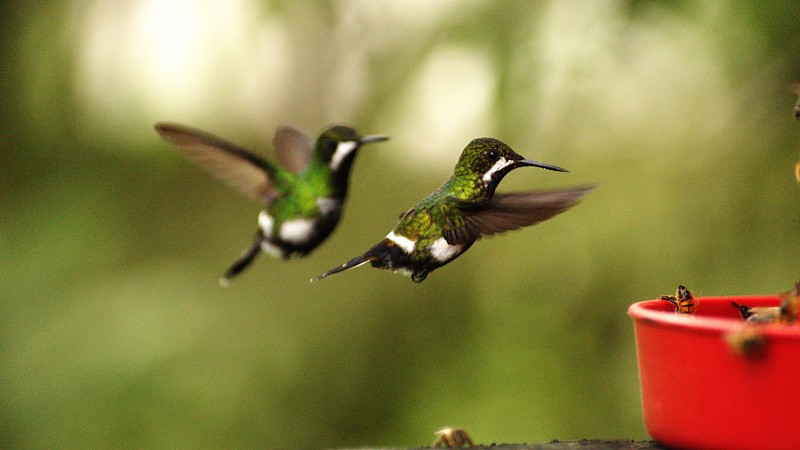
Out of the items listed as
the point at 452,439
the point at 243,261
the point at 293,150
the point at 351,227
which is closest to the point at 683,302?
the point at 452,439

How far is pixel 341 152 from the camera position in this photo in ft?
4.21

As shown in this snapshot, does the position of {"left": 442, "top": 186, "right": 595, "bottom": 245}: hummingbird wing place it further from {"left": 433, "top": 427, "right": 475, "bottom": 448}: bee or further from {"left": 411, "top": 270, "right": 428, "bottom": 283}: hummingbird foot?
{"left": 433, "top": 427, "right": 475, "bottom": 448}: bee

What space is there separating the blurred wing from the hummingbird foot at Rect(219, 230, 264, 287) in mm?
218

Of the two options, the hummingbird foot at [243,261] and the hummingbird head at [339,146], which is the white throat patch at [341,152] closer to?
the hummingbird head at [339,146]

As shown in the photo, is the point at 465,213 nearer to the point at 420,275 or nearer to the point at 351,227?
the point at 420,275

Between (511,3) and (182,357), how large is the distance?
65.1 inches

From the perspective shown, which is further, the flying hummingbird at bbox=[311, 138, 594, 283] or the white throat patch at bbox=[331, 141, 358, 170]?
the white throat patch at bbox=[331, 141, 358, 170]

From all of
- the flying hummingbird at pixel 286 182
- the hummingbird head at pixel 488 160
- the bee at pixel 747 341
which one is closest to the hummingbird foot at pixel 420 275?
the hummingbird head at pixel 488 160

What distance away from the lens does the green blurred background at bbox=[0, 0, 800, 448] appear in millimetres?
2543

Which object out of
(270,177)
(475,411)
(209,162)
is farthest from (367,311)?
(209,162)

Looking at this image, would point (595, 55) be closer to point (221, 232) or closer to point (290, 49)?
point (290, 49)

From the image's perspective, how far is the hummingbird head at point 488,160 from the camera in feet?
3.04

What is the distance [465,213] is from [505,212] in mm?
68

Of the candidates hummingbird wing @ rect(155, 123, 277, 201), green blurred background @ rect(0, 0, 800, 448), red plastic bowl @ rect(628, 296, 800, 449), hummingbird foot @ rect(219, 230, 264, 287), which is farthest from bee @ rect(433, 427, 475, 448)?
green blurred background @ rect(0, 0, 800, 448)
